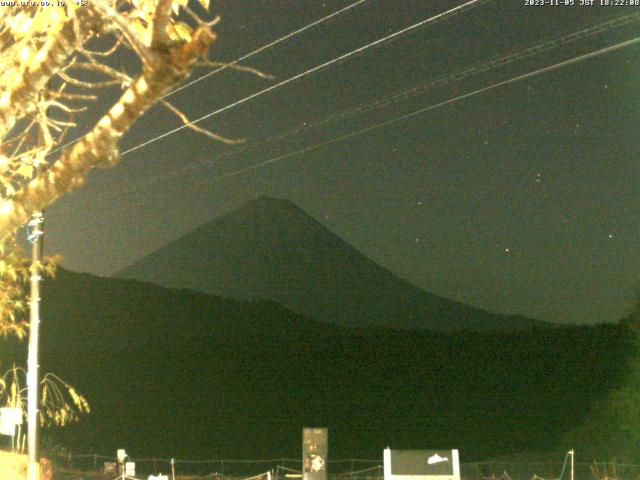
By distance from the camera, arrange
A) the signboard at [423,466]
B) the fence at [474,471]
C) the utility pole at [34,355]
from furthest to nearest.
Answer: the fence at [474,471]
the signboard at [423,466]
the utility pole at [34,355]

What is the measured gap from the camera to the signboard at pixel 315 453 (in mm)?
18141

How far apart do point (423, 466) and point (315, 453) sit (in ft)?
11.4

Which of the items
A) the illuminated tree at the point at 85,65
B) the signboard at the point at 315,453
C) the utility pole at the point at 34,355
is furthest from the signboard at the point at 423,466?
the illuminated tree at the point at 85,65

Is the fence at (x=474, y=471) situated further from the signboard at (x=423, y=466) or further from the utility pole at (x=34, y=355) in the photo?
the utility pole at (x=34, y=355)

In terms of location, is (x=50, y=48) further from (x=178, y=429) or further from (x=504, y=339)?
(x=504, y=339)

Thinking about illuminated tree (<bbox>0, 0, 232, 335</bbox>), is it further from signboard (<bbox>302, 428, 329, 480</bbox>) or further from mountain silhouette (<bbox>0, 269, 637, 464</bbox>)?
mountain silhouette (<bbox>0, 269, 637, 464</bbox>)

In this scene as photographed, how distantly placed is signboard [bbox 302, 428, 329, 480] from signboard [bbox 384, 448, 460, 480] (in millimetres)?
3087

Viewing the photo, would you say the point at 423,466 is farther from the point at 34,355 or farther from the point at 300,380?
the point at 300,380

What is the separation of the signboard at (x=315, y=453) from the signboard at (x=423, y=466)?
3.09 m

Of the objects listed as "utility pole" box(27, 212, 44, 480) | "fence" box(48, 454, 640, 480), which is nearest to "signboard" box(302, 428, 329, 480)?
"utility pole" box(27, 212, 44, 480)

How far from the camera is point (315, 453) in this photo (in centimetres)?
1833

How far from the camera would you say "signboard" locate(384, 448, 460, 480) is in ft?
Answer: 50.0

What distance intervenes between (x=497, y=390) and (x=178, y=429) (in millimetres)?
29538

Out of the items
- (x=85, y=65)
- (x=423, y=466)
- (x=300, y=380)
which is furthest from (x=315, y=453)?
(x=300, y=380)
